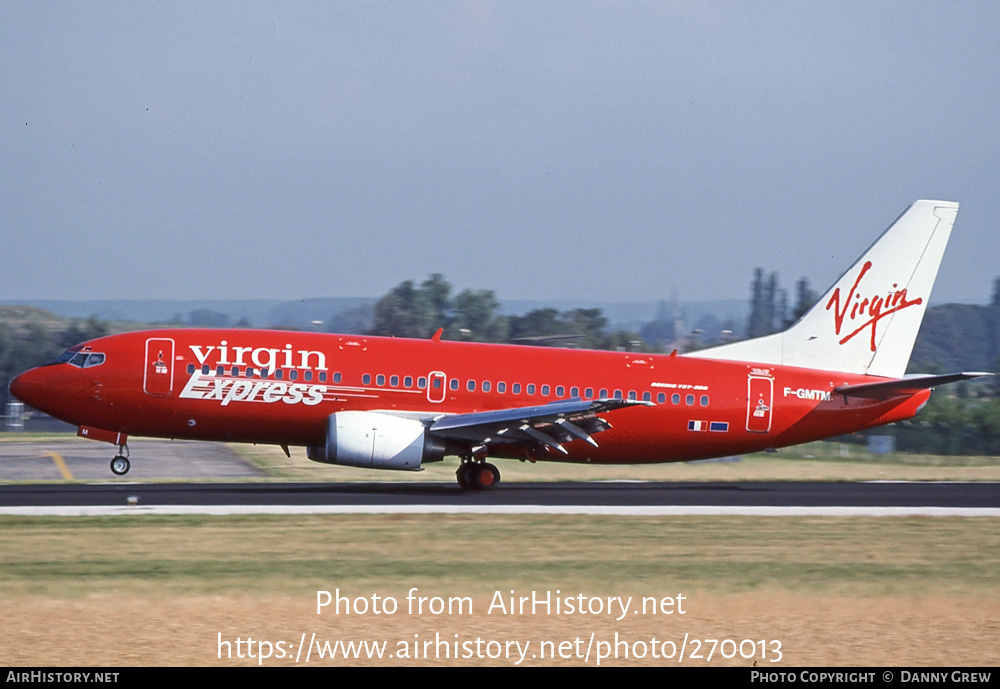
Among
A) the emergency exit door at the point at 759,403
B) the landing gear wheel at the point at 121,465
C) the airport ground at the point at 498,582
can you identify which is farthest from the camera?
the emergency exit door at the point at 759,403

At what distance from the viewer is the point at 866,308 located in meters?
33.7

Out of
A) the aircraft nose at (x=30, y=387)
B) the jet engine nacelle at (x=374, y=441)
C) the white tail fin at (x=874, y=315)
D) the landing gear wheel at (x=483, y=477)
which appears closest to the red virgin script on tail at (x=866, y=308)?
the white tail fin at (x=874, y=315)

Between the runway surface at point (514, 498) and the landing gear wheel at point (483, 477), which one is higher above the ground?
the landing gear wheel at point (483, 477)

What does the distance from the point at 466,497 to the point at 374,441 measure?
8.36 feet

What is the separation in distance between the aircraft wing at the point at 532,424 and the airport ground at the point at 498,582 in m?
4.68

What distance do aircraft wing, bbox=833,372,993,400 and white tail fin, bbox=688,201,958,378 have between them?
3.27ft

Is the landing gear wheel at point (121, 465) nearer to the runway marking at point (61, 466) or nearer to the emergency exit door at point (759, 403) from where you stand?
the runway marking at point (61, 466)

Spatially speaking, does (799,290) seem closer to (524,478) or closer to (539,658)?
(524,478)

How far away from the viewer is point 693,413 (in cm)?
3219

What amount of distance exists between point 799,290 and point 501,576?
17358 cm

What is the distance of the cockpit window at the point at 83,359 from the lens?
2984 cm

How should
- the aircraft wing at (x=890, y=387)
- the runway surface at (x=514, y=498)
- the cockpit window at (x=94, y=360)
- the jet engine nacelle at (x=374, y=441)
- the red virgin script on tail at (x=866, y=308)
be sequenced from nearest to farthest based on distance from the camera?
1. the runway surface at (x=514, y=498)
2. the jet engine nacelle at (x=374, y=441)
3. the cockpit window at (x=94, y=360)
4. the aircraft wing at (x=890, y=387)
5. the red virgin script on tail at (x=866, y=308)

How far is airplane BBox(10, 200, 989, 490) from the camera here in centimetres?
2953
